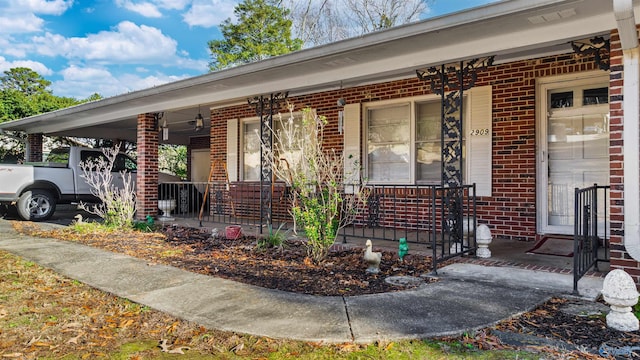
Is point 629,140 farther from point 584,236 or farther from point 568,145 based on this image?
point 568,145

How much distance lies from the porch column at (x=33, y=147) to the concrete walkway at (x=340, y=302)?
10.3m

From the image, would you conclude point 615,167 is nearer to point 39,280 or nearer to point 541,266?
point 541,266

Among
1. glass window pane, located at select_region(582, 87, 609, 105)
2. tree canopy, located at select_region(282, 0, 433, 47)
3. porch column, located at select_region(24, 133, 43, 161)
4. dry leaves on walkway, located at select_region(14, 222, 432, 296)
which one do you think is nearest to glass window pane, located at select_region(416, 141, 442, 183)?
glass window pane, located at select_region(582, 87, 609, 105)

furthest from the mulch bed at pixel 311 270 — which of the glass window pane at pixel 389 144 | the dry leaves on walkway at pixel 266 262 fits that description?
the glass window pane at pixel 389 144

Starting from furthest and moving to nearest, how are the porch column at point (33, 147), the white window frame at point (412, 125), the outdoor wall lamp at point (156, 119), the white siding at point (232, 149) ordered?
the porch column at point (33, 147) → the white siding at point (232, 149) → the outdoor wall lamp at point (156, 119) → the white window frame at point (412, 125)

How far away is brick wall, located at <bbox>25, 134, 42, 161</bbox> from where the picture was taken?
12977 millimetres

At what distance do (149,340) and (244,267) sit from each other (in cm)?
206

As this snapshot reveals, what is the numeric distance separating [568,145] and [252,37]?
21287mm

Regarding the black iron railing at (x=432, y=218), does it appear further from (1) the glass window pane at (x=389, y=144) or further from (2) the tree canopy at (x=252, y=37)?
(2) the tree canopy at (x=252, y=37)

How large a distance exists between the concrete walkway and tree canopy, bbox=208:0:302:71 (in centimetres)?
2013

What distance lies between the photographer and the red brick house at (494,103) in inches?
148

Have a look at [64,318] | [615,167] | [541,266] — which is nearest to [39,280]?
[64,318]

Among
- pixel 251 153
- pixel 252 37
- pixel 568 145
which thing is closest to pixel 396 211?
pixel 568 145

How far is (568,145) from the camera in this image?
580 cm
